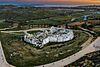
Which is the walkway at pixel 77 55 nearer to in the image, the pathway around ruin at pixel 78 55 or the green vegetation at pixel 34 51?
the pathway around ruin at pixel 78 55

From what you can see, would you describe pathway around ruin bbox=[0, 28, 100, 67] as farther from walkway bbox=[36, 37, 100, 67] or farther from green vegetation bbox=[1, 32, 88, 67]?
green vegetation bbox=[1, 32, 88, 67]

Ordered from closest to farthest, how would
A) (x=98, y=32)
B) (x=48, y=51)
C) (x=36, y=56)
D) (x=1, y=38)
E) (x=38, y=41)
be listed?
(x=36, y=56) < (x=48, y=51) < (x=38, y=41) < (x=1, y=38) < (x=98, y=32)

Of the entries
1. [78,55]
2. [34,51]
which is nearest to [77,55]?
[78,55]

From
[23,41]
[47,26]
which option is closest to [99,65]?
[23,41]

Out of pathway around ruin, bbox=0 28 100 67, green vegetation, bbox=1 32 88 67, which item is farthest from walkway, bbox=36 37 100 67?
green vegetation, bbox=1 32 88 67

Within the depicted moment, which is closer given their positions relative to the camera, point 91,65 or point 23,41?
point 91,65

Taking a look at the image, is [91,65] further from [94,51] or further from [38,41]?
[38,41]

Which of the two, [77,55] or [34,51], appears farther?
[34,51]

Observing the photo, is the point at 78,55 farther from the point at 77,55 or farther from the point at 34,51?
the point at 34,51
